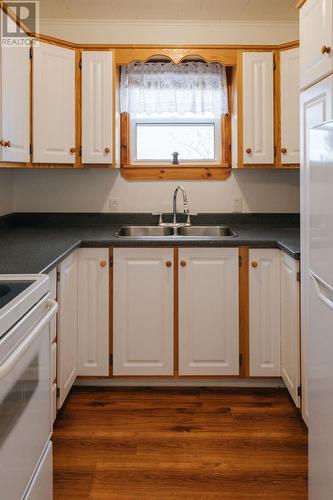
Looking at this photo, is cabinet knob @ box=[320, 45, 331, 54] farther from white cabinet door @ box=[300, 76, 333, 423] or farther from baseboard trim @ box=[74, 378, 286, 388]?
baseboard trim @ box=[74, 378, 286, 388]

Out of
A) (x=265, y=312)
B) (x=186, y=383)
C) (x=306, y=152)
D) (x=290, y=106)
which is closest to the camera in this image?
(x=306, y=152)

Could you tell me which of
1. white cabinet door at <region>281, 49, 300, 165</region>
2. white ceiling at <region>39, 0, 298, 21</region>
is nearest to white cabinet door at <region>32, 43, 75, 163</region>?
white ceiling at <region>39, 0, 298, 21</region>

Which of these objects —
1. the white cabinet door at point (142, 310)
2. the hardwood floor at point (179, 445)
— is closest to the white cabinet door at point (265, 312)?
the hardwood floor at point (179, 445)

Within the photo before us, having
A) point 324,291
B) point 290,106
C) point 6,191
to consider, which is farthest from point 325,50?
point 6,191

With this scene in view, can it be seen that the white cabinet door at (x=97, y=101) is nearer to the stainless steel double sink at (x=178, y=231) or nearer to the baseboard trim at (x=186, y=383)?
the stainless steel double sink at (x=178, y=231)

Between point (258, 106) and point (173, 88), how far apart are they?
0.66m

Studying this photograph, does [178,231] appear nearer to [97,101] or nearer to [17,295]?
[97,101]

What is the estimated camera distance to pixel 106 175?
3.50 m

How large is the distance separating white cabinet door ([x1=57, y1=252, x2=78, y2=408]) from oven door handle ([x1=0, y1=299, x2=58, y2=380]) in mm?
912

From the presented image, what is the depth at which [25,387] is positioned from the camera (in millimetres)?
1201

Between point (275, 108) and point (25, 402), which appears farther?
point (275, 108)

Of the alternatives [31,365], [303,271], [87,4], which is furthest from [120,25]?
[31,365]

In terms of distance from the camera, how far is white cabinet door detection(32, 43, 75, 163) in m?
2.98

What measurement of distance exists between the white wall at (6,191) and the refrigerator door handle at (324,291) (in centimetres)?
232
